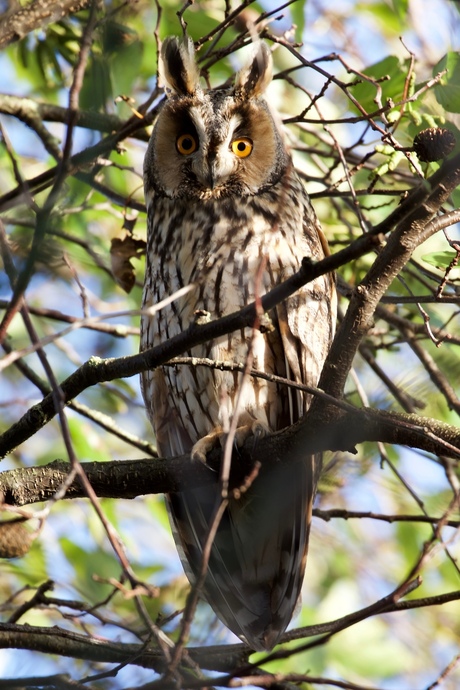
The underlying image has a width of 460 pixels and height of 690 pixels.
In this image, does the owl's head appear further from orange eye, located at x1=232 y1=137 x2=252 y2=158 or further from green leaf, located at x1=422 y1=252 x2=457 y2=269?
green leaf, located at x1=422 y1=252 x2=457 y2=269

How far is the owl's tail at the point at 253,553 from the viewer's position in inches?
112

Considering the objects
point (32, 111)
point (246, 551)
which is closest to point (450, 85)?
point (32, 111)

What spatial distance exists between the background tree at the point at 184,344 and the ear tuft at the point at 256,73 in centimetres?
9

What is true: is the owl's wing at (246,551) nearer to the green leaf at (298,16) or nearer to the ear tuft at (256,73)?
the ear tuft at (256,73)

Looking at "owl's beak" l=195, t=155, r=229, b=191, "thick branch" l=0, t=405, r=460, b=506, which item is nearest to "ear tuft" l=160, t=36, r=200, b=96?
"owl's beak" l=195, t=155, r=229, b=191

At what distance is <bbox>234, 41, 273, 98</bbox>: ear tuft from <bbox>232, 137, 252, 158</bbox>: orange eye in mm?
A: 164

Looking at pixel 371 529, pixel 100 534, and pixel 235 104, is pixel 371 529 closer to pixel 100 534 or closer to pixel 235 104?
pixel 100 534

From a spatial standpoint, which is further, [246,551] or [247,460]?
[246,551]

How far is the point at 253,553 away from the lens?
2.97 metres

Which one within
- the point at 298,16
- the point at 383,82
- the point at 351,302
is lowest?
the point at 351,302

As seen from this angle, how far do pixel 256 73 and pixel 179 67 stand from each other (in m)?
0.28

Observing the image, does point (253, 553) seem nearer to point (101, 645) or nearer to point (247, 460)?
point (247, 460)

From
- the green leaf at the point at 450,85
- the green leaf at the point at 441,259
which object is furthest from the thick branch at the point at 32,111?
the green leaf at the point at 441,259

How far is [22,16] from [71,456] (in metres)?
1.61
